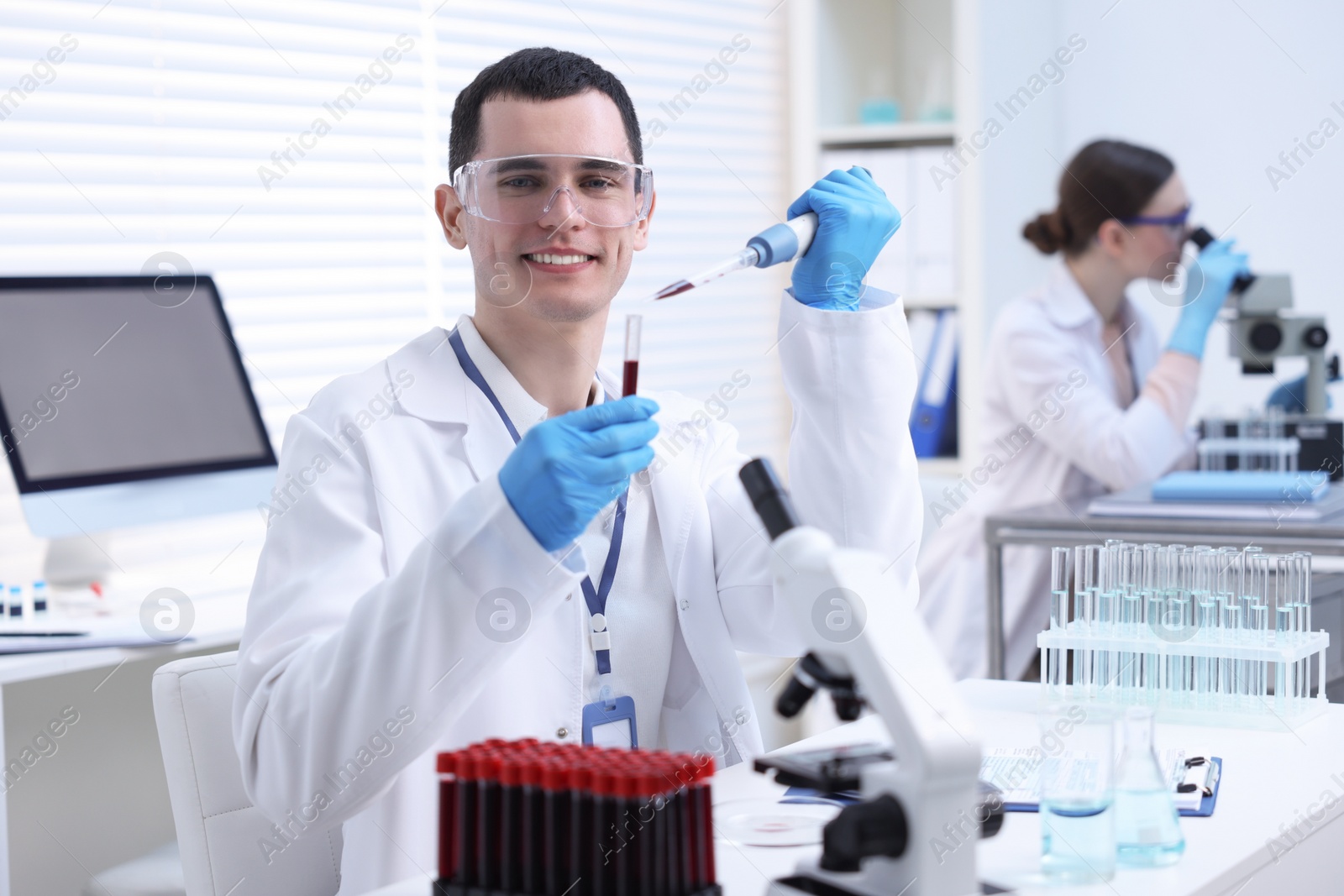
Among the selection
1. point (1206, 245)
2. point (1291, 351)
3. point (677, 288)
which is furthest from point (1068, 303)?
point (677, 288)

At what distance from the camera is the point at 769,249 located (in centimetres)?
147

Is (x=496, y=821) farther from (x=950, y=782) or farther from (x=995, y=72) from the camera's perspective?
(x=995, y=72)

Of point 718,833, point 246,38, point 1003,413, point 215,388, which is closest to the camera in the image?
point 718,833

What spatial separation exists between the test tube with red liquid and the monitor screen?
1.29 metres

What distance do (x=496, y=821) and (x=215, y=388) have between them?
5.52 feet

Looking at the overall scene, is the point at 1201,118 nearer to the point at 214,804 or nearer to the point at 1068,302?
the point at 1068,302

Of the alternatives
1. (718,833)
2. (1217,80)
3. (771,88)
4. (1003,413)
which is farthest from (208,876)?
(1217,80)

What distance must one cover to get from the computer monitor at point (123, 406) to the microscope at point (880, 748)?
1.60m

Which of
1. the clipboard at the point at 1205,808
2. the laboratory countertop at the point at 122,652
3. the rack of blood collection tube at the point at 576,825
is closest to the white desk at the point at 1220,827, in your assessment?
the clipboard at the point at 1205,808

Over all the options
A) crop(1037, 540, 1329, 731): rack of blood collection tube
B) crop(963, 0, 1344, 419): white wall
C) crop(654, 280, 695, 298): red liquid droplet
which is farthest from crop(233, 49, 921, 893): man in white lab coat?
crop(963, 0, 1344, 419): white wall

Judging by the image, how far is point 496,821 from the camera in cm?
98

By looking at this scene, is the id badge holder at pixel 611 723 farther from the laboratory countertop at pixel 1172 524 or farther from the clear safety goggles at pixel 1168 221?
the clear safety goggles at pixel 1168 221

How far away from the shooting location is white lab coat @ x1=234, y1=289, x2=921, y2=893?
1.21 meters

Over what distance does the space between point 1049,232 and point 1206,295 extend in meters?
0.44
